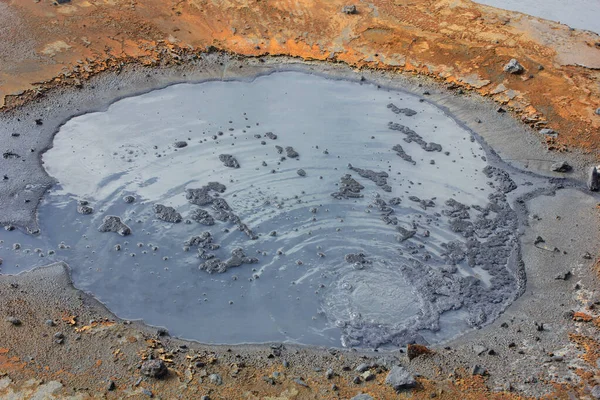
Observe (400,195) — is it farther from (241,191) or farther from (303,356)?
(303,356)

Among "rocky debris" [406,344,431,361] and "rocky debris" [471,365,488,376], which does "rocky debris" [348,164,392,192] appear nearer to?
"rocky debris" [406,344,431,361]

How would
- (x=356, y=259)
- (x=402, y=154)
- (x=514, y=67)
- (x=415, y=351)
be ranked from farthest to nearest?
(x=514, y=67) → (x=402, y=154) → (x=356, y=259) → (x=415, y=351)

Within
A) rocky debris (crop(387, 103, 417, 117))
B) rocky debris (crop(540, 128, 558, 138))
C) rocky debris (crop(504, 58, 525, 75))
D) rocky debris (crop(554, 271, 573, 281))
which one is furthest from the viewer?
rocky debris (crop(504, 58, 525, 75))

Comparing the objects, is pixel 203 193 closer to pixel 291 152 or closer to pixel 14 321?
pixel 291 152

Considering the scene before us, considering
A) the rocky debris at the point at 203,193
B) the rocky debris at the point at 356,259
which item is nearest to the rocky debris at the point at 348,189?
the rocky debris at the point at 356,259

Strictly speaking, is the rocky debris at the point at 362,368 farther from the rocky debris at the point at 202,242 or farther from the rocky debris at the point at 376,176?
the rocky debris at the point at 376,176

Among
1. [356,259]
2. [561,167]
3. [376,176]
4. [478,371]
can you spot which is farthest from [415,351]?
[561,167]

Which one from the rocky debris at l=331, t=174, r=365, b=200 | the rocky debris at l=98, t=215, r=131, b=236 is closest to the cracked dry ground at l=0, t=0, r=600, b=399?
the rocky debris at l=98, t=215, r=131, b=236
